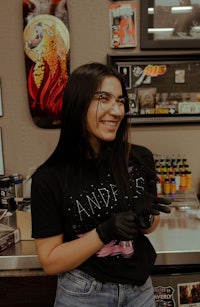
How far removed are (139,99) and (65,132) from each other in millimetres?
1036

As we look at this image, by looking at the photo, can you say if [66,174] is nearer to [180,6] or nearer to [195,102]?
[195,102]

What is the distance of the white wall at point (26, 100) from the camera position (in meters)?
1.82

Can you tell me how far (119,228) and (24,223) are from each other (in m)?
0.70

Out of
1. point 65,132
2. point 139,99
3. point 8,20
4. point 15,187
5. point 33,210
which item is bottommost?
A: point 15,187

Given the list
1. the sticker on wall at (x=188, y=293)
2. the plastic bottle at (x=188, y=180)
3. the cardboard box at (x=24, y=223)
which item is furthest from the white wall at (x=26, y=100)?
the sticker on wall at (x=188, y=293)

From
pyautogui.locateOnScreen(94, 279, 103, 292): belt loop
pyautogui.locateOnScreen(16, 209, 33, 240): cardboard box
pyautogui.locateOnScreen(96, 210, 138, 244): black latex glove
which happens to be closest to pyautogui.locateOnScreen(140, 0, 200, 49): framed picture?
pyautogui.locateOnScreen(16, 209, 33, 240): cardboard box

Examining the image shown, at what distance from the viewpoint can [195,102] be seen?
74.0 inches

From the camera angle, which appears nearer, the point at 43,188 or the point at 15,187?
the point at 43,188

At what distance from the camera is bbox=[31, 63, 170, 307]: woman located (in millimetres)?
891

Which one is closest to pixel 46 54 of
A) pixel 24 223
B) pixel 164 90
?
pixel 164 90

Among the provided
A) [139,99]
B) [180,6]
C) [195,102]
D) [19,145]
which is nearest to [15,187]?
[19,145]

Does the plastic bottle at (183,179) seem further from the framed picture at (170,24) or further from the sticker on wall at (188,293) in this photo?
the framed picture at (170,24)

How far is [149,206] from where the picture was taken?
0.92m

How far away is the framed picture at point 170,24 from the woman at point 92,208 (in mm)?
973
